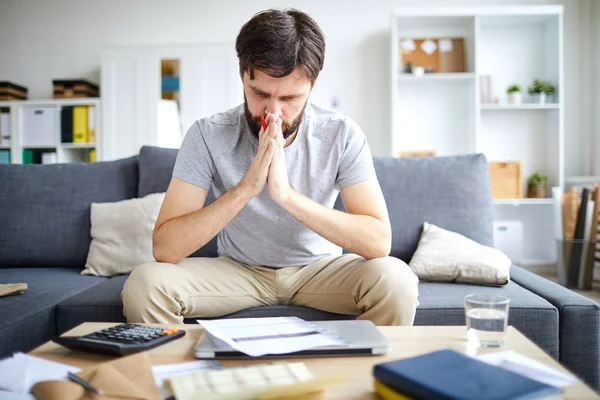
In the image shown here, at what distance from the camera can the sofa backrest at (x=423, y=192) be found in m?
2.02

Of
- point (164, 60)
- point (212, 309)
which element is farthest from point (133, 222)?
point (164, 60)

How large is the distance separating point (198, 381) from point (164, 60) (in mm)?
4195

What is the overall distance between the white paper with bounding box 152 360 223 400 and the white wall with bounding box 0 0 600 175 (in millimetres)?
3929

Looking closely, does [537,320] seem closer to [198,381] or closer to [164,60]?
[198,381]

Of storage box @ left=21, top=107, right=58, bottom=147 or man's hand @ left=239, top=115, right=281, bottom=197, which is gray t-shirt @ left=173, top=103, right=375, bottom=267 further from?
storage box @ left=21, top=107, right=58, bottom=147

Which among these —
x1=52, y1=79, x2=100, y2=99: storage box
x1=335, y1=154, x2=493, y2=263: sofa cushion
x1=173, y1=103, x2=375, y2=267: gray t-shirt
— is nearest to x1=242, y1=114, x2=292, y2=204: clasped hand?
x1=173, y1=103, x2=375, y2=267: gray t-shirt

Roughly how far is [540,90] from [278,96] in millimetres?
3425

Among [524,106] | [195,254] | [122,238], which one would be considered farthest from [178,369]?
[524,106]

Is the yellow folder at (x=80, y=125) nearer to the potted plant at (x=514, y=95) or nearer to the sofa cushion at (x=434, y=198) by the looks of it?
the sofa cushion at (x=434, y=198)

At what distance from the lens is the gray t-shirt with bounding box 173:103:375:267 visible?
1573mm

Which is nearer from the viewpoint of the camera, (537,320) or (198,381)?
(198,381)

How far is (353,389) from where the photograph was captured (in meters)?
0.78

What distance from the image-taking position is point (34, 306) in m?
1.53

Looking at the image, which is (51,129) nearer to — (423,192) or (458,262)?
(423,192)
